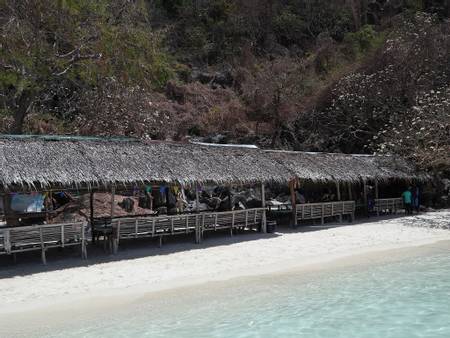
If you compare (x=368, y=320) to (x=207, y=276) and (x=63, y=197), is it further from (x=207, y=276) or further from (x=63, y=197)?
(x=63, y=197)

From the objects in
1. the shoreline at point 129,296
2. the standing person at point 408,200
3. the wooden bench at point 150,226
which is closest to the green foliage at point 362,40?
the standing person at point 408,200

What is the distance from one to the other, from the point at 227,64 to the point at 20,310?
99.3 ft

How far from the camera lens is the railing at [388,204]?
19.4 meters

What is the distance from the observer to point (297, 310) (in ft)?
28.2

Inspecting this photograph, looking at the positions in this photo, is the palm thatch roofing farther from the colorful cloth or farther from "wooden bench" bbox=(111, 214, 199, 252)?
the colorful cloth

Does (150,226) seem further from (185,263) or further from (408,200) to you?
(408,200)

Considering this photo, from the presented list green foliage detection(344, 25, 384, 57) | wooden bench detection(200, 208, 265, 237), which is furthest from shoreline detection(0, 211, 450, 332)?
green foliage detection(344, 25, 384, 57)

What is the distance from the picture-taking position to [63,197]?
1775 cm

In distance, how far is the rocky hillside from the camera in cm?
1841

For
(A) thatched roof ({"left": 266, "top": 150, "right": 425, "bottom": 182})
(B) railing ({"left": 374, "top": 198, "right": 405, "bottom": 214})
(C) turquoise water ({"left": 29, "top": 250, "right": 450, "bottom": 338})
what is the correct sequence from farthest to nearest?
(B) railing ({"left": 374, "top": 198, "right": 405, "bottom": 214})
(A) thatched roof ({"left": 266, "top": 150, "right": 425, "bottom": 182})
(C) turquoise water ({"left": 29, "top": 250, "right": 450, "bottom": 338})

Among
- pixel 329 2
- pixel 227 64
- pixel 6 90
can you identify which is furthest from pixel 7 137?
pixel 329 2

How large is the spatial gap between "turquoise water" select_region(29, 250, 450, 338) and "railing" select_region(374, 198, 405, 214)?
8.63 metres

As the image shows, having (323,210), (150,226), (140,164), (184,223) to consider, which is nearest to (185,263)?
(150,226)

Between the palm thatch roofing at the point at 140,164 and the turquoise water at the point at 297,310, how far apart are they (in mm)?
3626
